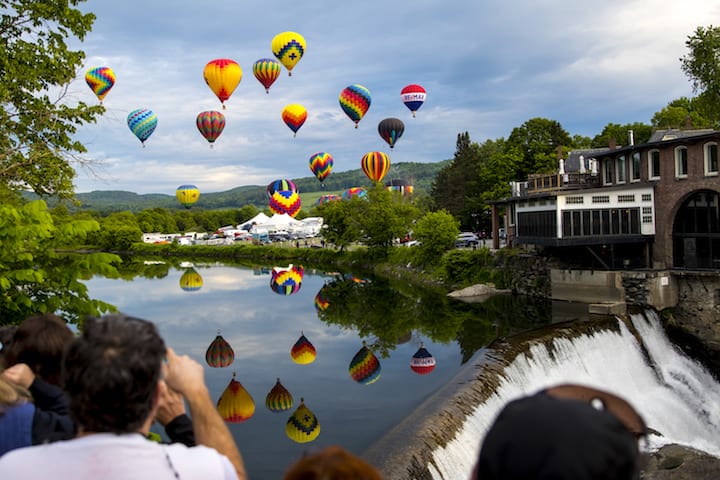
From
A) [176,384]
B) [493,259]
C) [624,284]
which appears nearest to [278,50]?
[493,259]

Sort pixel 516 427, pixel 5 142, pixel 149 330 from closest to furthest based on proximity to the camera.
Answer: pixel 516 427 → pixel 149 330 → pixel 5 142

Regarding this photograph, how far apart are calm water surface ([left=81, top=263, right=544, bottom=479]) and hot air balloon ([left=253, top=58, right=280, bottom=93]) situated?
63.2ft

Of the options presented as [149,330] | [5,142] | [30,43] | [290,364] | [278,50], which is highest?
[278,50]

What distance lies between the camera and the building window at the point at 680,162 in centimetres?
2809

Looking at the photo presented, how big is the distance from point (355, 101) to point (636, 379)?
157 ft

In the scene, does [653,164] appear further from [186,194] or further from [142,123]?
[186,194]

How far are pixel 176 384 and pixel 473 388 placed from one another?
13.3 meters

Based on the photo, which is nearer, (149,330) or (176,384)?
(149,330)

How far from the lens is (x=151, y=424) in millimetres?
2811

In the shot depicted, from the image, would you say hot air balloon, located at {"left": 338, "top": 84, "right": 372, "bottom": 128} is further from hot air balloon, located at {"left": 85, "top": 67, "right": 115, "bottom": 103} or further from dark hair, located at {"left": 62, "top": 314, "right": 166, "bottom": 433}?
dark hair, located at {"left": 62, "top": 314, "right": 166, "bottom": 433}

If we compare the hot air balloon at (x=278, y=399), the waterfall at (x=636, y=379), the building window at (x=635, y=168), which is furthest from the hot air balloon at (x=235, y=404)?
the building window at (x=635, y=168)

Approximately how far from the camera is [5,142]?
11727 mm

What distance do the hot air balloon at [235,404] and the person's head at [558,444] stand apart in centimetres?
1580

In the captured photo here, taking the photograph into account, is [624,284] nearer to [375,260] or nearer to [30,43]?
[30,43]
